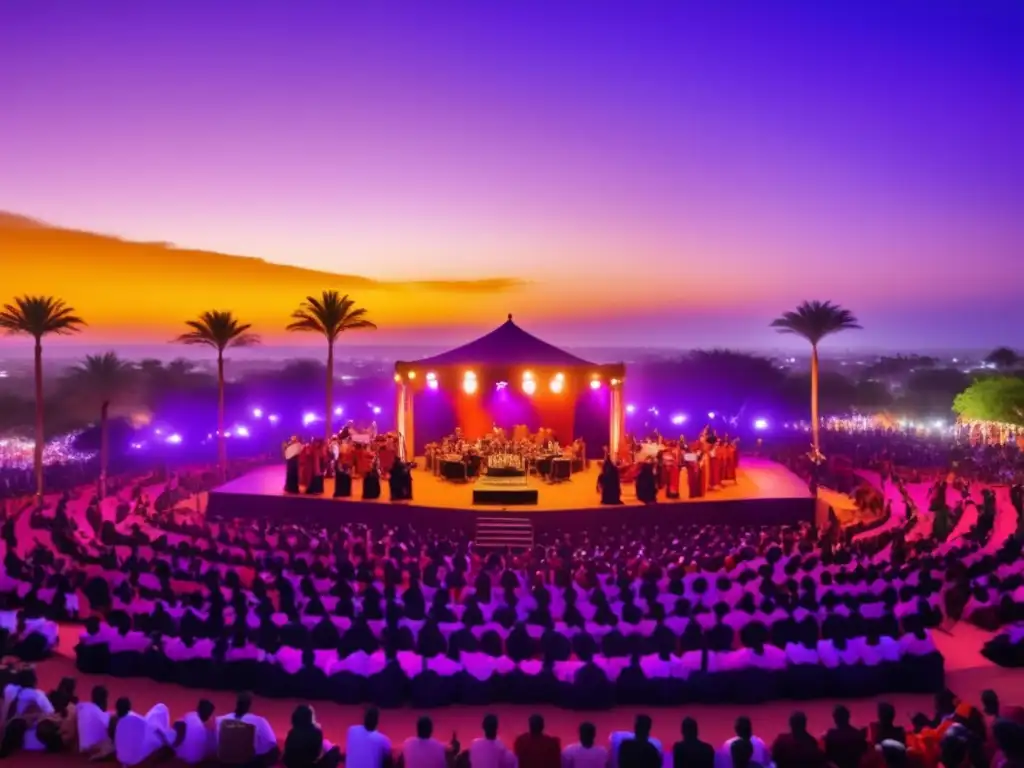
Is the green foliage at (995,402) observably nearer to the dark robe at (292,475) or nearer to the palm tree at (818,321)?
the palm tree at (818,321)

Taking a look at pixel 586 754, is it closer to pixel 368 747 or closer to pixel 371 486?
pixel 368 747

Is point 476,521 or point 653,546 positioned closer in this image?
point 653,546

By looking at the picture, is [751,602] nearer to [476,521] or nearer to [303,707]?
[303,707]

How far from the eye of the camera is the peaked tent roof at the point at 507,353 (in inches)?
1185

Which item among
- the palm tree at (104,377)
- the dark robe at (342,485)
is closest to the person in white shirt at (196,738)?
the dark robe at (342,485)

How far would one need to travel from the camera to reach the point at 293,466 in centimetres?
2448

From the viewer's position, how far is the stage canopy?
30.0 meters

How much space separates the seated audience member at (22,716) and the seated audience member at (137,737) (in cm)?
108

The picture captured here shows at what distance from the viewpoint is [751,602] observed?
12.3m

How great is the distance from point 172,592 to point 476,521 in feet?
30.3

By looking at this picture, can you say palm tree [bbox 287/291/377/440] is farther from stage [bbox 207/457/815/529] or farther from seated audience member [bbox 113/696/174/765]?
seated audience member [bbox 113/696/174/765]

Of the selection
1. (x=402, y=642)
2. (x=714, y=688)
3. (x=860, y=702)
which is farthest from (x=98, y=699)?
(x=860, y=702)

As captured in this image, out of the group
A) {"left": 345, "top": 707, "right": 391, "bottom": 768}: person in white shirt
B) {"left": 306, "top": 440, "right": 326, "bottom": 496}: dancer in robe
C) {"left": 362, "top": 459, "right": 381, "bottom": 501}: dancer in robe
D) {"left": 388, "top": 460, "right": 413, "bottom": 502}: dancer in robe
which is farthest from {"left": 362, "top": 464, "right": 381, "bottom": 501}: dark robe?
{"left": 345, "top": 707, "right": 391, "bottom": 768}: person in white shirt

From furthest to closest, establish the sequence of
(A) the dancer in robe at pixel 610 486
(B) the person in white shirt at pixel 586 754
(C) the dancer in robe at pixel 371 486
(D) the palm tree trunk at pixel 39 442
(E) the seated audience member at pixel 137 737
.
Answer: (D) the palm tree trunk at pixel 39 442 → (C) the dancer in robe at pixel 371 486 → (A) the dancer in robe at pixel 610 486 → (E) the seated audience member at pixel 137 737 → (B) the person in white shirt at pixel 586 754
